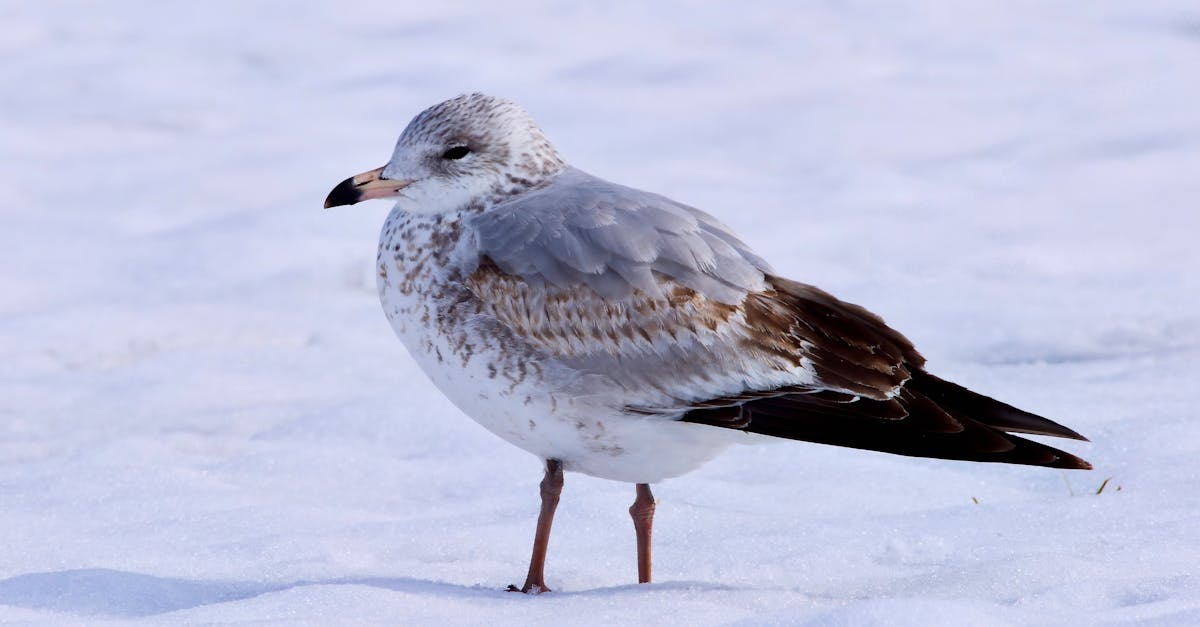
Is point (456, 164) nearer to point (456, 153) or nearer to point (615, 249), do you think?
point (456, 153)

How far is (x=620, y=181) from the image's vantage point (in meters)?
11.2

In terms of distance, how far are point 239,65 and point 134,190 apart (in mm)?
2825

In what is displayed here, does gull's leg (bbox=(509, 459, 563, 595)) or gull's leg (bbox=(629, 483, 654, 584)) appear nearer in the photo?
gull's leg (bbox=(509, 459, 563, 595))

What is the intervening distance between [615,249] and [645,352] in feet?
1.12

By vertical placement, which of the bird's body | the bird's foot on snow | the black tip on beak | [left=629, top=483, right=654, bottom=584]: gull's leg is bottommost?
the bird's foot on snow

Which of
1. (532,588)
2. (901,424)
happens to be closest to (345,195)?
(532,588)

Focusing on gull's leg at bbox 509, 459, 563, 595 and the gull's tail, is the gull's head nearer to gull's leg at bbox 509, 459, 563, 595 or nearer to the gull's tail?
gull's leg at bbox 509, 459, 563, 595

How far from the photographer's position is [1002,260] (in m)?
9.44

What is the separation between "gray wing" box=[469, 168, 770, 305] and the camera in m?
4.87

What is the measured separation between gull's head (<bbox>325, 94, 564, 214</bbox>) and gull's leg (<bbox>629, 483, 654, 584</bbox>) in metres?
1.13

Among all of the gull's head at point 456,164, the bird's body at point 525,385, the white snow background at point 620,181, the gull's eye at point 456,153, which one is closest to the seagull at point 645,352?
the bird's body at point 525,385

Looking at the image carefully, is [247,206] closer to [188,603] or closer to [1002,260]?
[1002,260]

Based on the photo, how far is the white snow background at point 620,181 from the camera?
502cm

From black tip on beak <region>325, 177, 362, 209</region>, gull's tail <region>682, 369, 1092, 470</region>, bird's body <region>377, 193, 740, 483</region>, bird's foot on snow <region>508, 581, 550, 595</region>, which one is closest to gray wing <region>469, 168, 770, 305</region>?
bird's body <region>377, 193, 740, 483</region>
